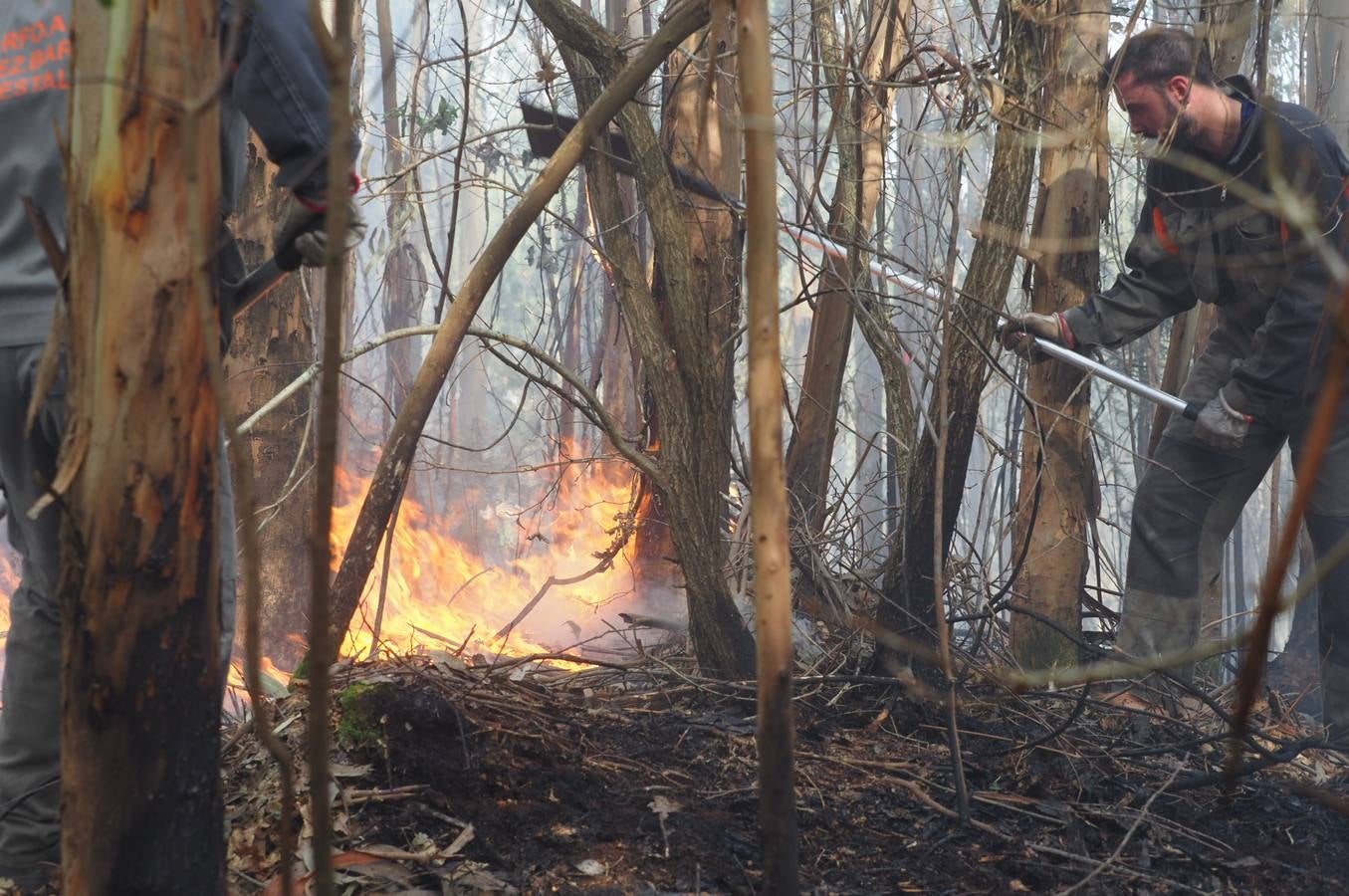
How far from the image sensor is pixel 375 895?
209 cm

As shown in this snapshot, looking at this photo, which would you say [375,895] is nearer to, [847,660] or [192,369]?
[192,369]

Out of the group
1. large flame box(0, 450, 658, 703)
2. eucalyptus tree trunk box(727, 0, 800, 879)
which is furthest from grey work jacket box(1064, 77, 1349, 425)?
large flame box(0, 450, 658, 703)

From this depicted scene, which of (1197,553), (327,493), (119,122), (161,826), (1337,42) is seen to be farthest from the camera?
(1337,42)

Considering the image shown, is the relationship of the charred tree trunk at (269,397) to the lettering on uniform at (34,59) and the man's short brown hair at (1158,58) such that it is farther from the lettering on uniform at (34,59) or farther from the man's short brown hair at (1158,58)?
the man's short brown hair at (1158,58)

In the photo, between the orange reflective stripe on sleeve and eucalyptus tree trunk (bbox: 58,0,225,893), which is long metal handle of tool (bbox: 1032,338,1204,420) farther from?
eucalyptus tree trunk (bbox: 58,0,225,893)

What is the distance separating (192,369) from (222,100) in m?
0.80

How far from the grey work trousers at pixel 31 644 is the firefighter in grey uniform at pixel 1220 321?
320 cm

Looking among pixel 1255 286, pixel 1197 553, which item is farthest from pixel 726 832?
pixel 1255 286

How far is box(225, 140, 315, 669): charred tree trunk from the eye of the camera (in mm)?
4895

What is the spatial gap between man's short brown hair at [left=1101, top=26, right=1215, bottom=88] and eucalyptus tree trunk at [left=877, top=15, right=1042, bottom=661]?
43 centimetres

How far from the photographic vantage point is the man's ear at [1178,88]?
12.1 ft

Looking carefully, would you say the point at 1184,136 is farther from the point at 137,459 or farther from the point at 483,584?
the point at 483,584

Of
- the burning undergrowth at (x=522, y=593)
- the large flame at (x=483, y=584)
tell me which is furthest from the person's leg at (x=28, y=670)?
the large flame at (x=483, y=584)

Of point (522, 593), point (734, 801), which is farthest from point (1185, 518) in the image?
point (522, 593)
